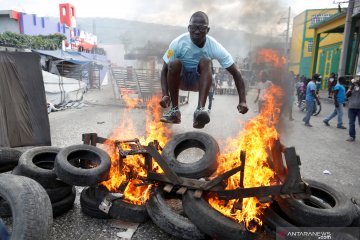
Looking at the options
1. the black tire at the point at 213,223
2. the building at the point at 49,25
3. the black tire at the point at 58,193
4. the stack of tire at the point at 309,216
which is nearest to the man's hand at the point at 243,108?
the stack of tire at the point at 309,216

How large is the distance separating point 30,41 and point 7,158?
1896 cm

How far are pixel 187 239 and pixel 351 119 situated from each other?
7.74 m

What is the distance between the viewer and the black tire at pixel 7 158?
4793 mm

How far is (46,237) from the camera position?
2.95 metres

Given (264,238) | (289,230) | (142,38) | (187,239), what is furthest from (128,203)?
(142,38)

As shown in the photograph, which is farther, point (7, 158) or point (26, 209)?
point (7, 158)

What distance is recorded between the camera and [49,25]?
2836 centimetres

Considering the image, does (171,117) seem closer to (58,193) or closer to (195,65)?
(195,65)

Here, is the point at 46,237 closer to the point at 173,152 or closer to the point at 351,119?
the point at 173,152

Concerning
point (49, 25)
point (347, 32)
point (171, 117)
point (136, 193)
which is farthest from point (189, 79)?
point (49, 25)

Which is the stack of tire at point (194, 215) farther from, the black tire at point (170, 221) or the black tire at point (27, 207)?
the black tire at point (27, 207)

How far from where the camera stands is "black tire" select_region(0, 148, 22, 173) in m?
4.79

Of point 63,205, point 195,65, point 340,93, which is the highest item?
point 195,65

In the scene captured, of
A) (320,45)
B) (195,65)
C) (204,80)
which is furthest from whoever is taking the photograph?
(320,45)
